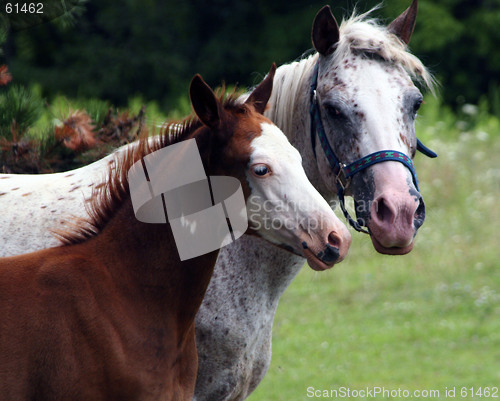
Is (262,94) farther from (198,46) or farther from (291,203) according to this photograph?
(198,46)

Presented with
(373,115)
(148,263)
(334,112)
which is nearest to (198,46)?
(334,112)

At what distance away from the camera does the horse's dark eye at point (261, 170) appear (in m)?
2.33

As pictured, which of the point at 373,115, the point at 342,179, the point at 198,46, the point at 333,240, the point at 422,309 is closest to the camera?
the point at 333,240

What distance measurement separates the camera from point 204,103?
2391mm

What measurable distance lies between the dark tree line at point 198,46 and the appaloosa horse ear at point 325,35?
11760 millimetres

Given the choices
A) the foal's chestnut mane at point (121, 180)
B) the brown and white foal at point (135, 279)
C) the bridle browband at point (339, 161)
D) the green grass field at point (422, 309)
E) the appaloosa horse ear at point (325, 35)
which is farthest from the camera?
the green grass field at point (422, 309)

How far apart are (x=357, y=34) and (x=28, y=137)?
1890mm

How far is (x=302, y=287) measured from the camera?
8.73 m

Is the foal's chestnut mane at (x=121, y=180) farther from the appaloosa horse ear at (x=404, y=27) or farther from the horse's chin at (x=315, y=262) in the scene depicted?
the appaloosa horse ear at (x=404, y=27)

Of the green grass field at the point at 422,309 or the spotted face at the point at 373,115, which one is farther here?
the green grass field at the point at 422,309

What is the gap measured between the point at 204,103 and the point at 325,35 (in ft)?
3.27

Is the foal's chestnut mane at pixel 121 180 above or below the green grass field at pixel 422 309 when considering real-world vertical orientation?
above

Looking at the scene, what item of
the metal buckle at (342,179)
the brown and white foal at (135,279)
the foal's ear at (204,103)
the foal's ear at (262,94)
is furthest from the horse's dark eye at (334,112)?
the foal's ear at (204,103)

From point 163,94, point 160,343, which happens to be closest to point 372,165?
point 160,343
